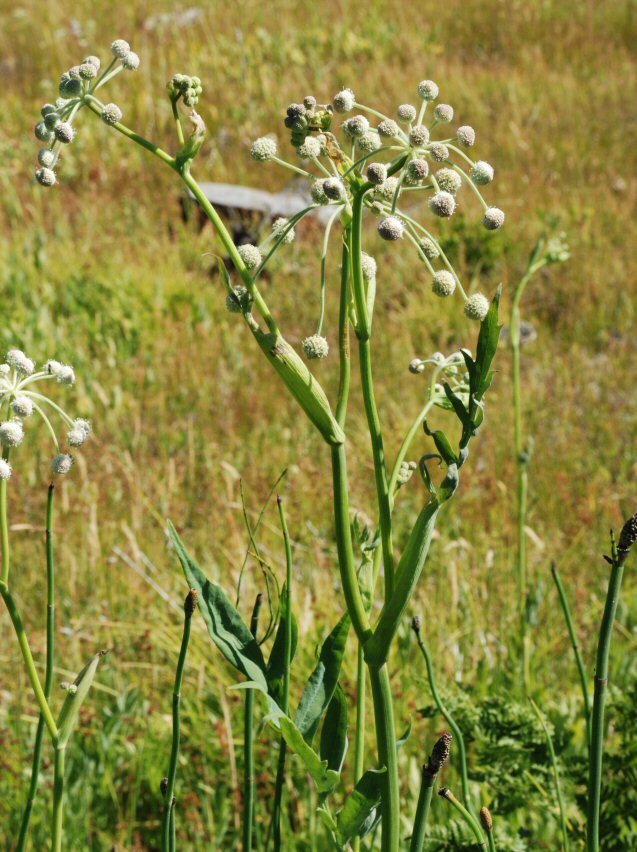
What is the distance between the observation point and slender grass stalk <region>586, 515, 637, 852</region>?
0.96 m

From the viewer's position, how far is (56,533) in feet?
10.4

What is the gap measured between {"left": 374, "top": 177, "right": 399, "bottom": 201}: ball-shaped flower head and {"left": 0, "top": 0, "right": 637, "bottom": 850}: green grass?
0.82 m

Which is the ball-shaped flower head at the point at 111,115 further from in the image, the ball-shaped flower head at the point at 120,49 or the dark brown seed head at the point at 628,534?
the dark brown seed head at the point at 628,534

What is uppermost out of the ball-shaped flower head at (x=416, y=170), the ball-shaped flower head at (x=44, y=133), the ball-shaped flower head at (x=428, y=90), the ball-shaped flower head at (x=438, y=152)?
the ball-shaped flower head at (x=428, y=90)

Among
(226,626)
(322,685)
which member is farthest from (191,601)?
(322,685)

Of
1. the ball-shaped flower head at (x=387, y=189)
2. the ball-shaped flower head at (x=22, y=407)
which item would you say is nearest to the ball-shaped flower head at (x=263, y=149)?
the ball-shaped flower head at (x=387, y=189)

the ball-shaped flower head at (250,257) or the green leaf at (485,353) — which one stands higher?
the ball-shaped flower head at (250,257)

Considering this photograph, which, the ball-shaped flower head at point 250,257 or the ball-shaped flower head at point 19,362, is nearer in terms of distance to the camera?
the ball-shaped flower head at point 250,257

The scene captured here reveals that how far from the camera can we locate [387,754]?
37.8 inches

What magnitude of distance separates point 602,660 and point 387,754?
0.27 m

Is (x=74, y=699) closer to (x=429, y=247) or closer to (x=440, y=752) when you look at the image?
(x=440, y=752)

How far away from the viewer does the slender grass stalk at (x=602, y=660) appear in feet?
3.15

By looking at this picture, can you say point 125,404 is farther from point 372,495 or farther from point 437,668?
point 437,668

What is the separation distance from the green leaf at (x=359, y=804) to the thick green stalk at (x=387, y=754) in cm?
1
